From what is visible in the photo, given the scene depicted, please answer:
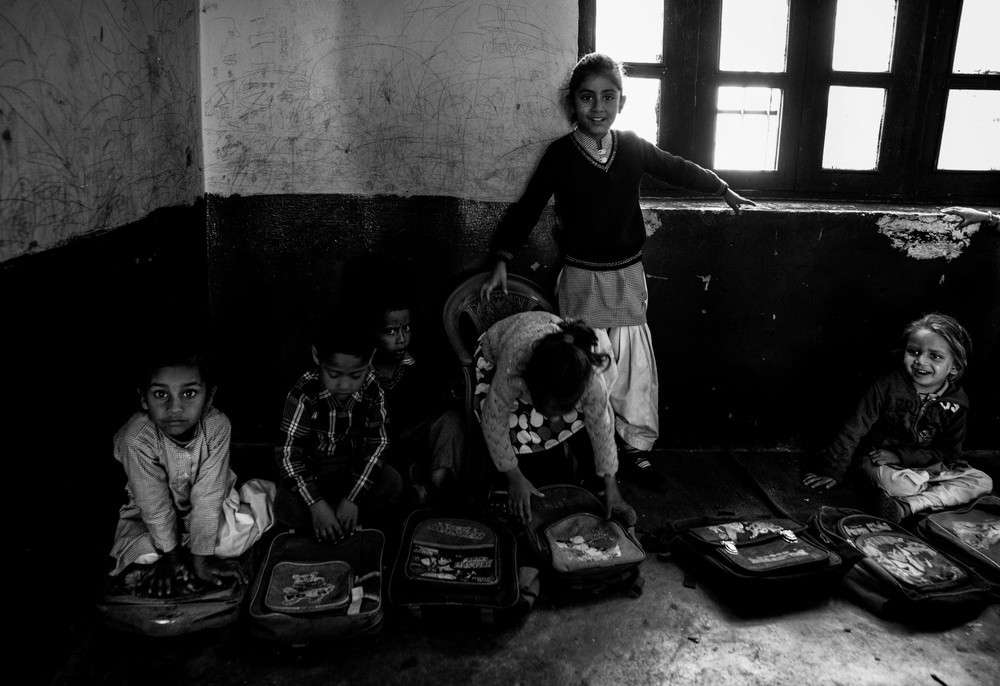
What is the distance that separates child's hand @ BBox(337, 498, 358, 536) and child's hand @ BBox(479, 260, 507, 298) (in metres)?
1.07

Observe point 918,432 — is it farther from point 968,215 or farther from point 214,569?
point 214,569

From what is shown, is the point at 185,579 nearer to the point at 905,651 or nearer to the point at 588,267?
the point at 588,267

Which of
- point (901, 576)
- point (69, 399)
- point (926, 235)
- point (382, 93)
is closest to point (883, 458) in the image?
point (901, 576)

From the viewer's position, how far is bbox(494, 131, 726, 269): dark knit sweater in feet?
10.5

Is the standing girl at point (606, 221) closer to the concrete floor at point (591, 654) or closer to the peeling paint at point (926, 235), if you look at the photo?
the peeling paint at point (926, 235)

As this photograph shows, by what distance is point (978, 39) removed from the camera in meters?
3.65

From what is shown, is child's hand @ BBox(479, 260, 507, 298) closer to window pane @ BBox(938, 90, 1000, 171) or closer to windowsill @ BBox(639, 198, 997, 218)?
windowsill @ BBox(639, 198, 997, 218)

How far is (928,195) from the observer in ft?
12.5

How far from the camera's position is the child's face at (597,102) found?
304 centimetres

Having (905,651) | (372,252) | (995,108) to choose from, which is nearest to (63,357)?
(372,252)

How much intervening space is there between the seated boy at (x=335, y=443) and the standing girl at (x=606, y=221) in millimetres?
742

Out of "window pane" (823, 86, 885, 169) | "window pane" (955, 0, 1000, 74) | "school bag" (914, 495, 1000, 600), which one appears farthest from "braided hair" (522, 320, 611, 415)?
"window pane" (955, 0, 1000, 74)

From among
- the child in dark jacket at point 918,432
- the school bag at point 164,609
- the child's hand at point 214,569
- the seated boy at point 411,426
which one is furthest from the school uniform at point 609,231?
the school bag at point 164,609

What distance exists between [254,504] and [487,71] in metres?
2.15
